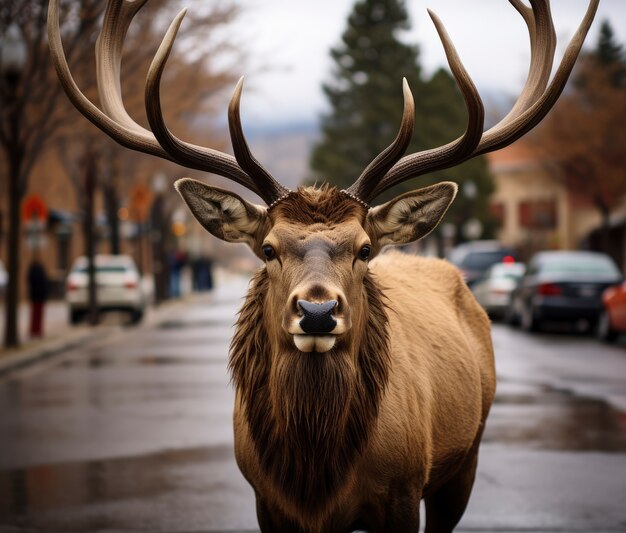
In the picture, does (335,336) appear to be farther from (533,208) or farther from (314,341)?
(533,208)

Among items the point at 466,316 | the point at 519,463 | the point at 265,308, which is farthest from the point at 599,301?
the point at 265,308

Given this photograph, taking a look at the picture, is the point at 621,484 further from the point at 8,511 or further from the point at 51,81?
the point at 51,81

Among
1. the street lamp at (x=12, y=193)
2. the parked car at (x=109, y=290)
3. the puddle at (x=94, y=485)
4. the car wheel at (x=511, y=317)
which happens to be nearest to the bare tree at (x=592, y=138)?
the car wheel at (x=511, y=317)

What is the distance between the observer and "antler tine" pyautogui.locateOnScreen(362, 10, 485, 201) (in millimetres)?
5703

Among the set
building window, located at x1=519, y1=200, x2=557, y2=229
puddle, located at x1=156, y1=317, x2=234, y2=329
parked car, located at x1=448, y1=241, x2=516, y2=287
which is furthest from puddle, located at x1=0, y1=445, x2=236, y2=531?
building window, located at x1=519, y1=200, x2=557, y2=229

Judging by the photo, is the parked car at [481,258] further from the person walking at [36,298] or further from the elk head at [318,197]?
the elk head at [318,197]

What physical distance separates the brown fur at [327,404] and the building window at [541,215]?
68097 mm

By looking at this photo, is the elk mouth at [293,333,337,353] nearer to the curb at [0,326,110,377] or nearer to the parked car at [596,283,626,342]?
the curb at [0,326,110,377]

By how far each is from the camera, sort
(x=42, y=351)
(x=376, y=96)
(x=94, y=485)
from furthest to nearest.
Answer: (x=376, y=96), (x=42, y=351), (x=94, y=485)

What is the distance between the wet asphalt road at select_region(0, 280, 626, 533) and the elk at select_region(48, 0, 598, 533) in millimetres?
2048

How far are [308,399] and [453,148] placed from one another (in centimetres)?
151

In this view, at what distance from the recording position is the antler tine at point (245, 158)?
18.0 ft

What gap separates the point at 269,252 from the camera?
534 centimetres

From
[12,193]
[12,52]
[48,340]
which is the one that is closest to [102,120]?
[12,52]
